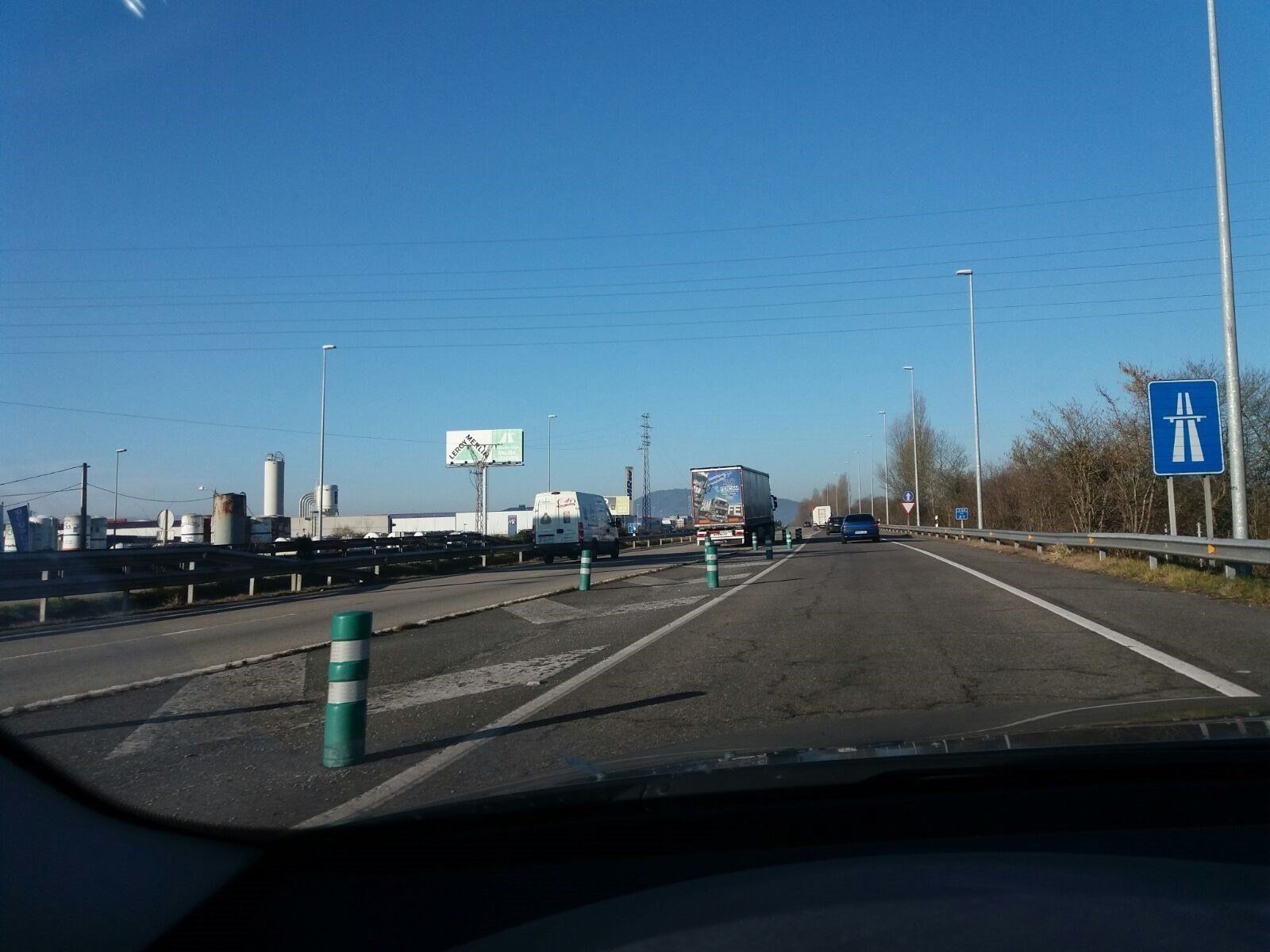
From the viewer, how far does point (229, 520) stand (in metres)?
36.6

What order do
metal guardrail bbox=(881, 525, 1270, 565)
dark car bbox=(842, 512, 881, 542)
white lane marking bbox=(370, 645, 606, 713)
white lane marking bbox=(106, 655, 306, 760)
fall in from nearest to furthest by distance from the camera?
white lane marking bbox=(106, 655, 306, 760)
white lane marking bbox=(370, 645, 606, 713)
metal guardrail bbox=(881, 525, 1270, 565)
dark car bbox=(842, 512, 881, 542)

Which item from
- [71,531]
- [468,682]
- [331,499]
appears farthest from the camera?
[331,499]

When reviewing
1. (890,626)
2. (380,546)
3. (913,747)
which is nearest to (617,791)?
(913,747)

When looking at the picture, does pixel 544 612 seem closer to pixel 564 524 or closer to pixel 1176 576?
pixel 1176 576

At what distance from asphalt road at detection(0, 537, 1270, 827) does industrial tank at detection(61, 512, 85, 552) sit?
3179 centimetres

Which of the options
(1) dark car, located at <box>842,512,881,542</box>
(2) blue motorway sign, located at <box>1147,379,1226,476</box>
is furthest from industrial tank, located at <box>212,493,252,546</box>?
(2) blue motorway sign, located at <box>1147,379,1226,476</box>

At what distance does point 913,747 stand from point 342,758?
359 centimetres

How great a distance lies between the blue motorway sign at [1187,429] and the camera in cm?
1558

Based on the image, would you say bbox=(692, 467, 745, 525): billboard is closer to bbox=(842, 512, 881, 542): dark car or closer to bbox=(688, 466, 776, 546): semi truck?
bbox=(688, 466, 776, 546): semi truck

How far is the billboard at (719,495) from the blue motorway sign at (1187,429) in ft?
97.2

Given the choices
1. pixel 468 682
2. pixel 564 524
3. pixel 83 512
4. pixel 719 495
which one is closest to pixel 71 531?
pixel 83 512

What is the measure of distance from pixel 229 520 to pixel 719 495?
22.5 metres

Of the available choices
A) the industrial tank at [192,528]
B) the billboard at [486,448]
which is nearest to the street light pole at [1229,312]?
the industrial tank at [192,528]

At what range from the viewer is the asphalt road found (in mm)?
4949
